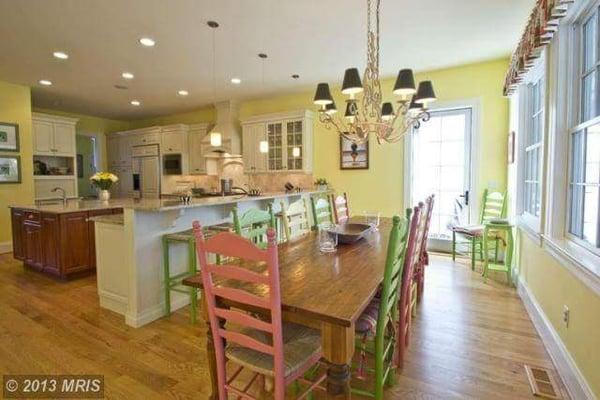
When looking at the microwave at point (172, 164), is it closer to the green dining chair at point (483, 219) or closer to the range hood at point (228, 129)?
the range hood at point (228, 129)

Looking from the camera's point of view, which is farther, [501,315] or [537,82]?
[537,82]

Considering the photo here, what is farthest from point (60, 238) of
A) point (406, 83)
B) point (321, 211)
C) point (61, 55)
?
point (406, 83)

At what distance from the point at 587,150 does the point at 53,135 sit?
25.0 feet

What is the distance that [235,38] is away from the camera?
342 cm

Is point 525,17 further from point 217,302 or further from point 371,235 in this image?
point 217,302

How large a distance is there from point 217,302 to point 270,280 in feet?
1.35

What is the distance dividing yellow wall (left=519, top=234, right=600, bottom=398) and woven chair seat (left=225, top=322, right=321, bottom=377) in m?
1.43

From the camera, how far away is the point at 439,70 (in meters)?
4.48

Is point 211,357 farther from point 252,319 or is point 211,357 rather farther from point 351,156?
point 351,156

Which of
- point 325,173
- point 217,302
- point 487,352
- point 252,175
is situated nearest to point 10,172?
point 252,175

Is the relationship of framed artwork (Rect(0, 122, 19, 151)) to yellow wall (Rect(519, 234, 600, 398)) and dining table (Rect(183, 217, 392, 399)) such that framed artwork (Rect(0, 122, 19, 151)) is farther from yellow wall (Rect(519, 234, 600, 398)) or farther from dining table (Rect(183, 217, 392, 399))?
yellow wall (Rect(519, 234, 600, 398))

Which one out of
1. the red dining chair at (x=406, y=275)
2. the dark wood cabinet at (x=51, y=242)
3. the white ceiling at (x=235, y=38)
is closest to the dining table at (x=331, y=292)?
the red dining chair at (x=406, y=275)

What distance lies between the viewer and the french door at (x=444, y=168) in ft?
14.7

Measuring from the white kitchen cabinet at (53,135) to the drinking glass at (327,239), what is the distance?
5879 millimetres
